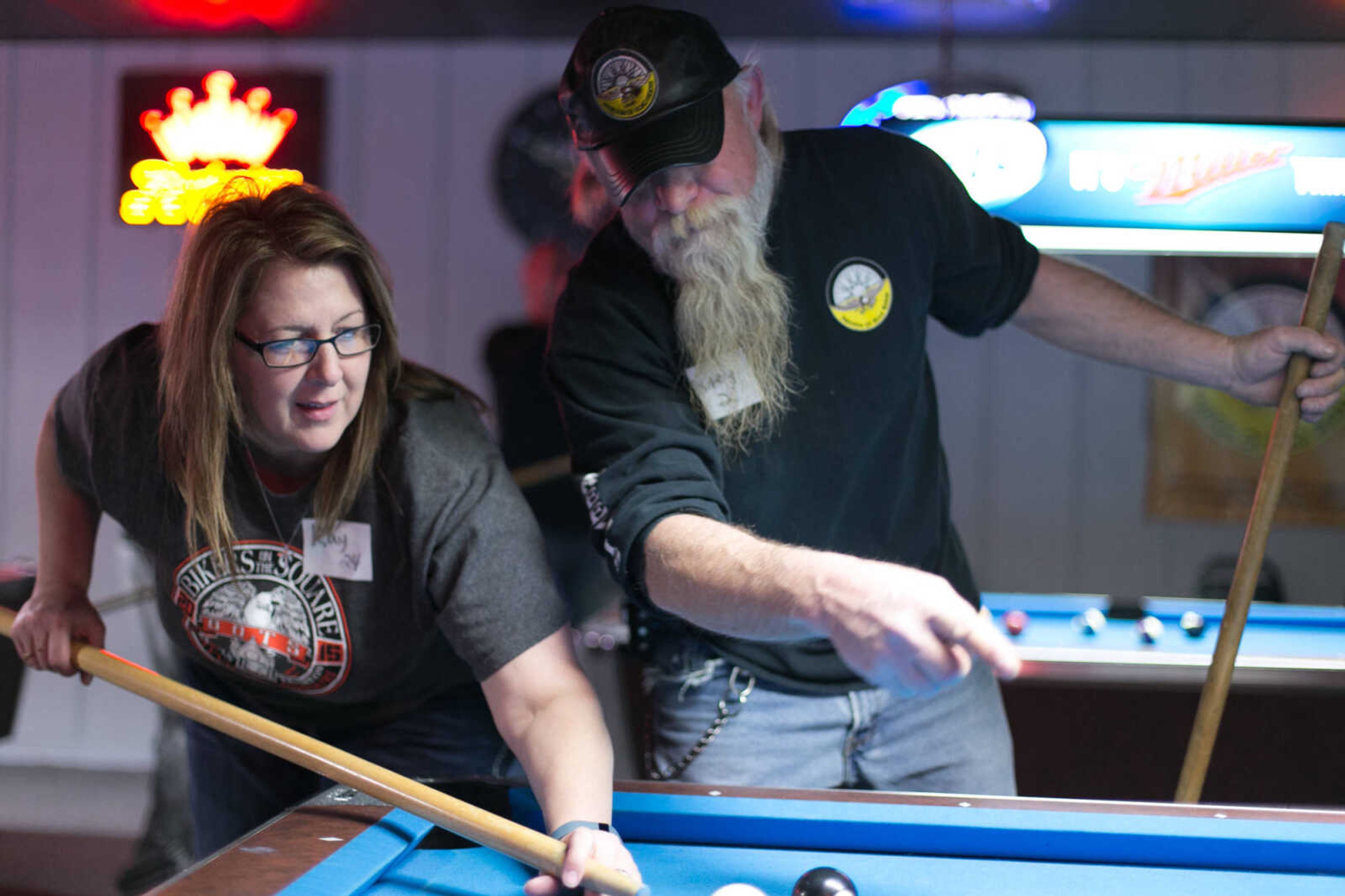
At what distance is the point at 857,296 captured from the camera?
1696 mm

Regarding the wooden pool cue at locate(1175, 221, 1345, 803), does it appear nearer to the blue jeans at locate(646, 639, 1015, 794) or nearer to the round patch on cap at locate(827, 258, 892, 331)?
the blue jeans at locate(646, 639, 1015, 794)

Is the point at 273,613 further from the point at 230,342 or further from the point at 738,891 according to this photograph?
the point at 738,891

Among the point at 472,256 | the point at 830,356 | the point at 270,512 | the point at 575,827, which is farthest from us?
the point at 472,256

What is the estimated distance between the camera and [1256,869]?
1.16 meters

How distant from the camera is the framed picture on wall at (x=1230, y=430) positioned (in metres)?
4.23

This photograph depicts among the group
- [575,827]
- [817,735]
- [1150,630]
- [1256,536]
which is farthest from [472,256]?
[575,827]

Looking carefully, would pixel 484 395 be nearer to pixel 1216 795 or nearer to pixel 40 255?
pixel 40 255

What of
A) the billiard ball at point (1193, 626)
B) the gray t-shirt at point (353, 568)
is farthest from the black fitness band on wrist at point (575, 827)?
the billiard ball at point (1193, 626)

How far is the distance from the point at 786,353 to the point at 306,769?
88cm

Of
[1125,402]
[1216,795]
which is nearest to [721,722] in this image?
[1216,795]

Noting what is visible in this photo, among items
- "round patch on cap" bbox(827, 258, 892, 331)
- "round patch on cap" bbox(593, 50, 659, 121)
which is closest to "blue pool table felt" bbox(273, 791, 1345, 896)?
"round patch on cap" bbox(827, 258, 892, 331)

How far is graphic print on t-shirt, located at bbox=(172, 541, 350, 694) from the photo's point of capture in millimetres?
1558

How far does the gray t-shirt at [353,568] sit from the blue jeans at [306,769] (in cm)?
3

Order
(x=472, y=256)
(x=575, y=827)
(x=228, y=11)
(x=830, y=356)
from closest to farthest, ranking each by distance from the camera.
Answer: (x=575, y=827)
(x=830, y=356)
(x=228, y=11)
(x=472, y=256)
